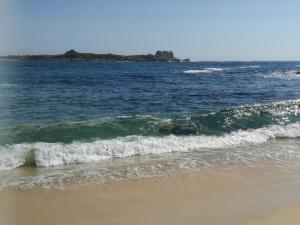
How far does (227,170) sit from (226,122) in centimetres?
673

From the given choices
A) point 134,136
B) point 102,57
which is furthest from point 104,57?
point 134,136

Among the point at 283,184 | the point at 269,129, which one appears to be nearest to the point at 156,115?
the point at 269,129

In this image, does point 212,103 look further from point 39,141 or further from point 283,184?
point 283,184

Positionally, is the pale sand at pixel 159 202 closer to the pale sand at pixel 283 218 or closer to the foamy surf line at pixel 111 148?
the pale sand at pixel 283 218

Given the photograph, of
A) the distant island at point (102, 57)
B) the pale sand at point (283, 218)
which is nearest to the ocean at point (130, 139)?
the pale sand at point (283, 218)

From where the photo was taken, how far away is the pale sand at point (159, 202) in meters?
6.59

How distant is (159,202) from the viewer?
7336 millimetres

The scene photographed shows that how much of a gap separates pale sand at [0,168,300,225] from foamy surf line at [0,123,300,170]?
2.48 metres

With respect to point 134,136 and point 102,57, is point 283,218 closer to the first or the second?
point 134,136

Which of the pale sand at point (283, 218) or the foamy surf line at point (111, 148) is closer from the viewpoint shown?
the pale sand at point (283, 218)

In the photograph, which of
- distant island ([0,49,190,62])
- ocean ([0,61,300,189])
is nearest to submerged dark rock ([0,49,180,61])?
distant island ([0,49,190,62])

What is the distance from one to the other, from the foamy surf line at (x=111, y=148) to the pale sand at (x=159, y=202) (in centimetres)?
248

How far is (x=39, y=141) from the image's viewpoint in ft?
39.7

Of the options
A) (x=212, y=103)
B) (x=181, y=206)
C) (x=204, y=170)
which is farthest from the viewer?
(x=212, y=103)
